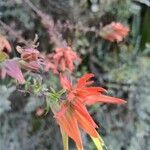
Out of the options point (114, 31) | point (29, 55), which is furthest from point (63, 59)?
point (29, 55)

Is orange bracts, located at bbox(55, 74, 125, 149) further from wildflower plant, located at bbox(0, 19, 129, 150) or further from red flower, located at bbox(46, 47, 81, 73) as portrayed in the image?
red flower, located at bbox(46, 47, 81, 73)

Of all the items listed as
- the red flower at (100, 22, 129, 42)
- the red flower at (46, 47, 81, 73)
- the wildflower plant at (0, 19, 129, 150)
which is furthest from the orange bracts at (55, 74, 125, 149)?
the red flower at (100, 22, 129, 42)

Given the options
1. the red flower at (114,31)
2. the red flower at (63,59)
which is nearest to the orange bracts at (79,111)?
the red flower at (63,59)

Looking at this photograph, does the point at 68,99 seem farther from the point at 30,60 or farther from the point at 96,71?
the point at 96,71

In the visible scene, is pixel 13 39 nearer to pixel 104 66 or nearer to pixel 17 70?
pixel 104 66

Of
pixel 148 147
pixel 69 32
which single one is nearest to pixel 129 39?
pixel 69 32

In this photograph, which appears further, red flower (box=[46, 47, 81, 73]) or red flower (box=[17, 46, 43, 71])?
red flower (box=[46, 47, 81, 73])

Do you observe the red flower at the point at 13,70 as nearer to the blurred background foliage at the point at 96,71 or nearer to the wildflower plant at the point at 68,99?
the wildflower plant at the point at 68,99
